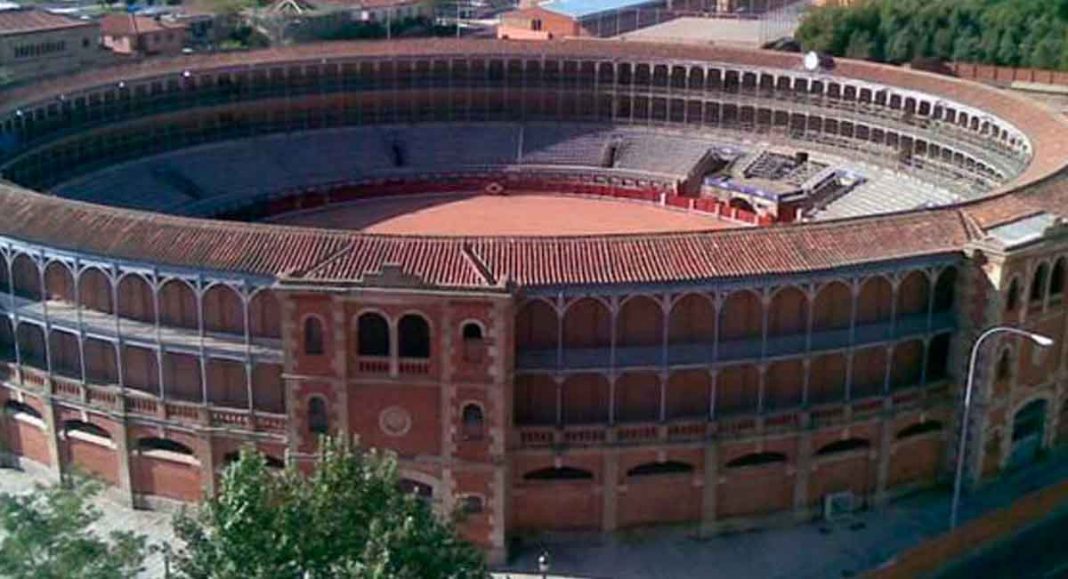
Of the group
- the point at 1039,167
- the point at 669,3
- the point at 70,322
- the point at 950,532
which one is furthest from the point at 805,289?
the point at 669,3

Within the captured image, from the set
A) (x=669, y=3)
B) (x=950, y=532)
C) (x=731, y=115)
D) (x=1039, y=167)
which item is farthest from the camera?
(x=669, y=3)

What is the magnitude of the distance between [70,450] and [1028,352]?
45362mm

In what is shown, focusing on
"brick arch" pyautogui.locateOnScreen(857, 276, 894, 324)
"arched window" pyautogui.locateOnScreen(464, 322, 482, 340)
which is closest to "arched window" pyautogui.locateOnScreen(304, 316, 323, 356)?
"arched window" pyautogui.locateOnScreen(464, 322, 482, 340)

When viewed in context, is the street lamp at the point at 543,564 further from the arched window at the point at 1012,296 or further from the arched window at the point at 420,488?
the arched window at the point at 1012,296

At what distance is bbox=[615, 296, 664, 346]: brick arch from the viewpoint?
182ft

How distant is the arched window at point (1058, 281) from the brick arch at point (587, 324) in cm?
2240

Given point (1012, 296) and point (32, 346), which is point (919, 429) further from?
point (32, 346)

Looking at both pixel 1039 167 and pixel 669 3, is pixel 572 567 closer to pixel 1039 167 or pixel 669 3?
pixel 1039 167

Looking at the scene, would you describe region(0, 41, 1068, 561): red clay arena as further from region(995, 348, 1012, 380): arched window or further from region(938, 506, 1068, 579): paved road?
region(938, 506, 1068, 579): paved road

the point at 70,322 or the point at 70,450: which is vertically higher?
the point at 70,322

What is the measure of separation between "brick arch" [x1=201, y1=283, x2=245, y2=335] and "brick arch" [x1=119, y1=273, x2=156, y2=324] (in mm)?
2588

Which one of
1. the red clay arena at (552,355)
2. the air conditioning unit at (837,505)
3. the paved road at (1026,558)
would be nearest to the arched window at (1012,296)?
the red clay arena at (552,355)

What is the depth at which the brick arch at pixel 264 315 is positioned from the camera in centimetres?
5512

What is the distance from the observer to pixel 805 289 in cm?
5656
